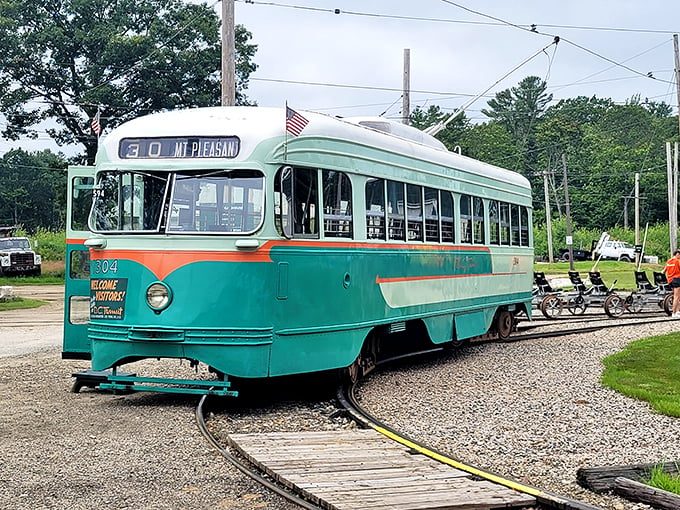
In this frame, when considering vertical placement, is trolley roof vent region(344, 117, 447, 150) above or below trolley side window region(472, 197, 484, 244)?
above

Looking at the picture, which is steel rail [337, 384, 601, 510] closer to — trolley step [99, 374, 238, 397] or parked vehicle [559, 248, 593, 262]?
trolley step [99, 374, 238, 397]

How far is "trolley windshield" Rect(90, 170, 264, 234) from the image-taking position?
9711mm

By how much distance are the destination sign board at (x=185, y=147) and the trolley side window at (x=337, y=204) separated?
47.2 inches

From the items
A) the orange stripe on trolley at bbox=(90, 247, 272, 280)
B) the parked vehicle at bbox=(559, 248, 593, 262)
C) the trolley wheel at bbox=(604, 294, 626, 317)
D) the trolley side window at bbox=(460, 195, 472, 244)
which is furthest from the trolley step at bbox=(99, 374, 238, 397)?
the parked vehicle at bbox=(559, 248, 593, 262)

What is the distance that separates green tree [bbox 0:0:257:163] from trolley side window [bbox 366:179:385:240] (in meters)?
34.3

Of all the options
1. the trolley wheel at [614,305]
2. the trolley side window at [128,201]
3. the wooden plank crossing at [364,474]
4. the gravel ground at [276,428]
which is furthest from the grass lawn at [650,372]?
the trolley wheel at [614,305]

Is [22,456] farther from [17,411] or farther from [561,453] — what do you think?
[561,453]

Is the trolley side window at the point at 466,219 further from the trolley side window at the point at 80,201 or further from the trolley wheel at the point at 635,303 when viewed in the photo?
the trolley wheel at the point at 635,303

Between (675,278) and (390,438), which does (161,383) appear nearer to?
(390,438)

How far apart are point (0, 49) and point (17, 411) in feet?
129

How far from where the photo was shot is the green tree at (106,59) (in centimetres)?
4484

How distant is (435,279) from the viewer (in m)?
13.5

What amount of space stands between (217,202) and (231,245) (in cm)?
48

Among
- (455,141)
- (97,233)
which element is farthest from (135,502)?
(455,141)
